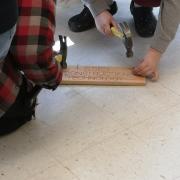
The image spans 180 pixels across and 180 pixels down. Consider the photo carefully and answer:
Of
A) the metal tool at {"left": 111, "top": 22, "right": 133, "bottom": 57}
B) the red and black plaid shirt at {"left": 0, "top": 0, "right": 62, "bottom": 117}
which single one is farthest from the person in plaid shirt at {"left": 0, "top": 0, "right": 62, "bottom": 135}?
the metal tool at {"left": 111, "top": 22, "right": 133, "bottom": 57}

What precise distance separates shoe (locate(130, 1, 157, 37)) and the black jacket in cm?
97

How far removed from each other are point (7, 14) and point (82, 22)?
0.97m

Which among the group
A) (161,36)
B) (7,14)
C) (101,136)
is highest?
(7,14)

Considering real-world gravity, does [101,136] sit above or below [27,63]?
below

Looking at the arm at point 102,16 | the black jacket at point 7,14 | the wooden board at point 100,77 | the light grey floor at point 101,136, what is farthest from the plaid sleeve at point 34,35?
the arm at point 102,16

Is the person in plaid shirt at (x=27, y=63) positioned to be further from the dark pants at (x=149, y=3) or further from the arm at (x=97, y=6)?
the dark pants at (x=149, y=3)

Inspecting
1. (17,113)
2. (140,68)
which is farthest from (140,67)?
(17,113)

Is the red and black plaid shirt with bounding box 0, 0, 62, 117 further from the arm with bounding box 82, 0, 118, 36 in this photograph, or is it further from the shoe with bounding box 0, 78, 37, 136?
the arm with bounding box 82, 0, 118, 36

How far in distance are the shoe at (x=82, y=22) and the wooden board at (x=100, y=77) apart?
13.1 inches

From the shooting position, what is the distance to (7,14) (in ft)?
2.72

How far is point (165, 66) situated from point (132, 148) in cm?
52

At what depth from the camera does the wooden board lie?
142cm

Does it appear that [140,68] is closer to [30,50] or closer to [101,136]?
[101,136]

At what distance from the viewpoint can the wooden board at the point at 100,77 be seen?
4.66 ft
